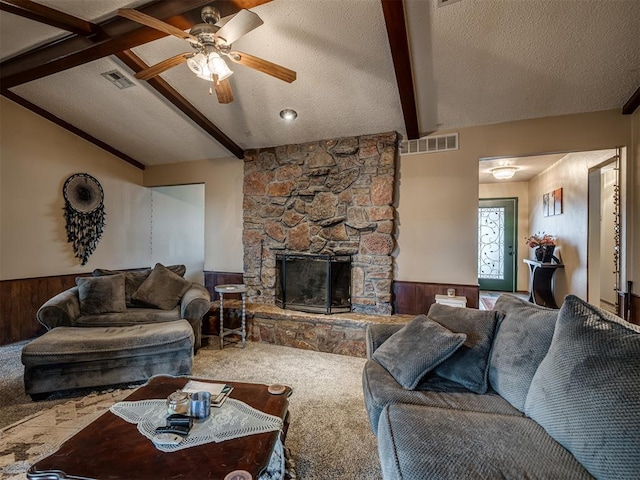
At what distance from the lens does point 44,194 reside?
394 centimetres

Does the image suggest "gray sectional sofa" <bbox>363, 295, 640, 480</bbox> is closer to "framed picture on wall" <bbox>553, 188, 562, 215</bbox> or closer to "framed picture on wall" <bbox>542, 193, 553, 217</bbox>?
"framed picture on wall" <bbox>553, 188, 562, 215</bbox>

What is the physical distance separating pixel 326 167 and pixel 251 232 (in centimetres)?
141

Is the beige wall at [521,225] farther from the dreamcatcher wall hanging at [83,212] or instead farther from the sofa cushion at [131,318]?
the dreamcatcher wall hanging at [83,212]

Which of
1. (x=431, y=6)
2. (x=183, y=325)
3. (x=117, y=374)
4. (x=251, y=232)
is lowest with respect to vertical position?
(x=117, y=374)

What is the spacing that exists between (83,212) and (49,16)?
263 cm

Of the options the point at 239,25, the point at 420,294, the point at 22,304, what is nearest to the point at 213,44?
the point at 239,25

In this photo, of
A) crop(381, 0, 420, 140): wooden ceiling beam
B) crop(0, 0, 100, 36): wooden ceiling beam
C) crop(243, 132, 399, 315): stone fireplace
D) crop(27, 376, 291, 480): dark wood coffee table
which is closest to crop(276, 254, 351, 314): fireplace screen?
crop(243, 132, 399, 315): stone fireplace

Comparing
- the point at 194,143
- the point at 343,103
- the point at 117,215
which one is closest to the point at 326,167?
the point at 343,103

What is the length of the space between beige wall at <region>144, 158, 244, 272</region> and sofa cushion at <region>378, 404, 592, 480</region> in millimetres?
3635

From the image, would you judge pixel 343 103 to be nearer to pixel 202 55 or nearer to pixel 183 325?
pixel 202 55

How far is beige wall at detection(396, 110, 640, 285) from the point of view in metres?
3.18

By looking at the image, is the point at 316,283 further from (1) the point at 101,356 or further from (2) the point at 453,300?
(1) the point at 101,356

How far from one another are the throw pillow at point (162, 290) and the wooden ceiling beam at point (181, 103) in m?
1.84

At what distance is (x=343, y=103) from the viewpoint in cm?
329
